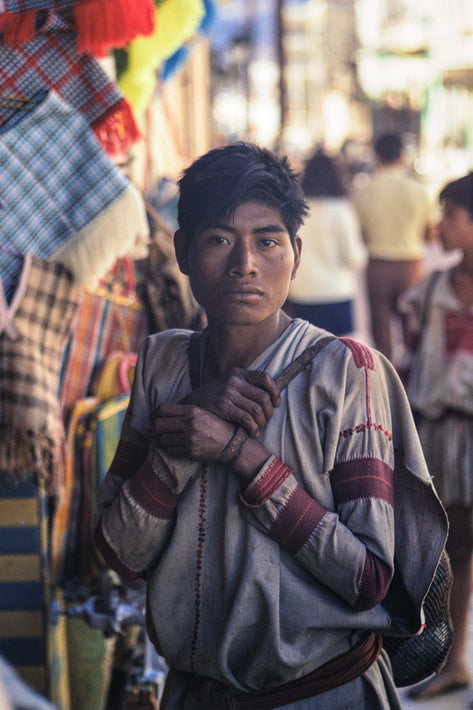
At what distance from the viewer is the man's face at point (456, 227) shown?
131 inches

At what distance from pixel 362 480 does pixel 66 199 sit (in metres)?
1.50

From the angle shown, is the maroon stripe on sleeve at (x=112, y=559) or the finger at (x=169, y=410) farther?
the maroon stripe on sleeve at (x=112, y=559)

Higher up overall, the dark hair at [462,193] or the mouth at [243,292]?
the mouth at [243,292]

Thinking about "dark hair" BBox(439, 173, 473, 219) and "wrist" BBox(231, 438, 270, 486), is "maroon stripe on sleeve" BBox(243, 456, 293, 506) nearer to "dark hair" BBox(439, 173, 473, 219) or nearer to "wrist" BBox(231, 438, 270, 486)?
"wrist" BBox(231, 438, 270, 486)

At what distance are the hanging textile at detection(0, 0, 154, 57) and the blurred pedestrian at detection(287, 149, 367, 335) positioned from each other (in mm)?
3644

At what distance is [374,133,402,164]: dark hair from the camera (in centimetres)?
732

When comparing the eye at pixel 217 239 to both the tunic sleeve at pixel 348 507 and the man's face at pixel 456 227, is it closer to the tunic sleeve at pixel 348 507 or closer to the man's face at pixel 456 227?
the tunic sleeve at pixel 348 507

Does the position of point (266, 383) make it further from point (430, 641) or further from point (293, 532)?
point (430, 641)

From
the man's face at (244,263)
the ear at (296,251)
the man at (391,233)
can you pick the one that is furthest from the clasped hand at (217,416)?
the man at (391,233)

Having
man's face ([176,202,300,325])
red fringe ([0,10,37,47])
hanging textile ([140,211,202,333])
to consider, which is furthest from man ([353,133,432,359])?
man's face ([176,202,300,325])

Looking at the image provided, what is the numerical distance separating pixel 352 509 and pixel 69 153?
156cm

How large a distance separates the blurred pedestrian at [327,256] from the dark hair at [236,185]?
4.60 m

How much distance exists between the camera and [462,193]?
10.9 feet

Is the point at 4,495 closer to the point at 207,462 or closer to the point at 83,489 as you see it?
the point at 83,489
